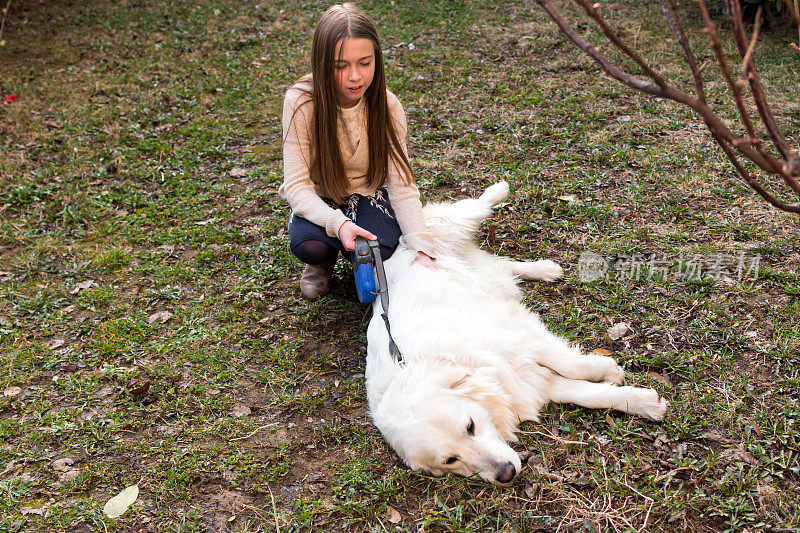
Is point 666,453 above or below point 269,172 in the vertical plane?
below

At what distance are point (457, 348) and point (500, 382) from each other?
24 cm

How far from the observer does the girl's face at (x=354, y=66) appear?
2916 millimetres

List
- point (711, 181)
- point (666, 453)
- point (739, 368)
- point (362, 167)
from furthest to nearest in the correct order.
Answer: point (711, 181) < point (362, 167) < point (739, 368) < point (666, 453)

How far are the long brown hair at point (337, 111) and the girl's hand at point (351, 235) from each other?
0.40 meters

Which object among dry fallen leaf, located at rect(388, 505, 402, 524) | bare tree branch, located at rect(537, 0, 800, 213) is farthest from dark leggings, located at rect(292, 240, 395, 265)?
bare tree branch, located at rect(537, 0, 800, 213)

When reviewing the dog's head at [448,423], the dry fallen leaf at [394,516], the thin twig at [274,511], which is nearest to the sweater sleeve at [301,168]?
the dog's head at [448,423]

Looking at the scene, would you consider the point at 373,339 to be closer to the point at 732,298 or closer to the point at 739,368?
the point at 739,368

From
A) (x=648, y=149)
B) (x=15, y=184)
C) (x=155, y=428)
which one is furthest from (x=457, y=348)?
(x=15, y=184)

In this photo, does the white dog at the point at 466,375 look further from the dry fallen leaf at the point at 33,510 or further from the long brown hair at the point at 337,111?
the dry fallen leaf at the point at 33,510

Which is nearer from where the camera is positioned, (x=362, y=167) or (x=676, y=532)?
(x=676, y=532)

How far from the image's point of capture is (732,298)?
321cm

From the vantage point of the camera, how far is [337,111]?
3.29 m

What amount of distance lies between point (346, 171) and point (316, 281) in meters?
0.71

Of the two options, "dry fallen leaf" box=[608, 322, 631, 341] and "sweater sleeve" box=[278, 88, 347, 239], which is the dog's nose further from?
"sweater sleeve" box=[278, 88, 347, 239]
